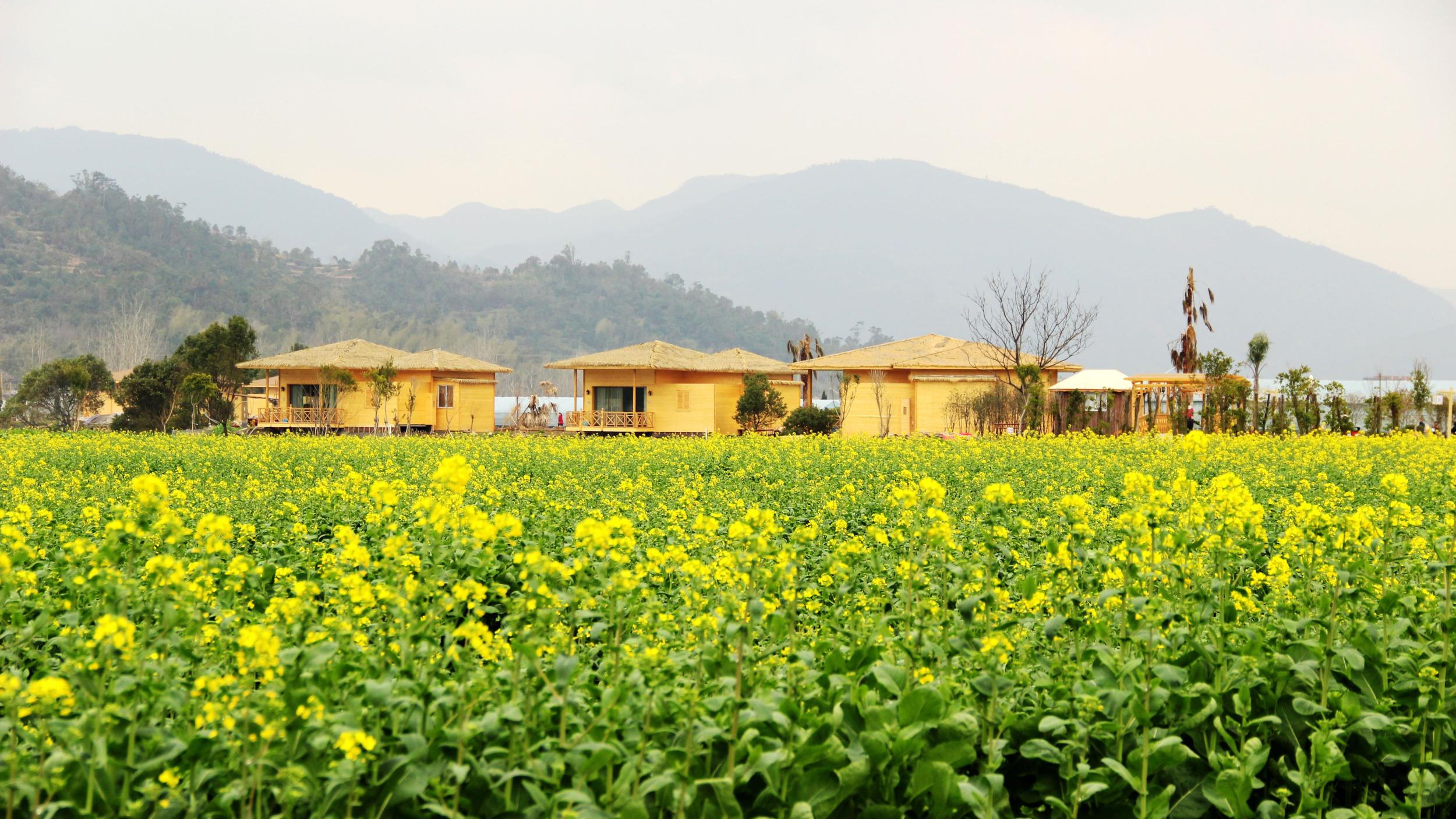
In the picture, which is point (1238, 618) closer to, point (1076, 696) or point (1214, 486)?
point (1214, 486)

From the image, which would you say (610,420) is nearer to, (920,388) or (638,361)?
(638,361)

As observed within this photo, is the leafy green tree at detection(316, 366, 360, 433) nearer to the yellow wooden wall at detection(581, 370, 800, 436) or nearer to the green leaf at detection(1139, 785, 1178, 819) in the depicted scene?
the yellow wooden wall at detection(581, 370, 800, 436)

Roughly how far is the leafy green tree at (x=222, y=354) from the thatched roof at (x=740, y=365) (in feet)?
55.7

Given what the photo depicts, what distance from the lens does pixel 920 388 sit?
108ft

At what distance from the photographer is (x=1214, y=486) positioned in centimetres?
412

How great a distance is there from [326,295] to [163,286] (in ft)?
48.7

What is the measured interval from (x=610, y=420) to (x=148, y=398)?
50.3 feet

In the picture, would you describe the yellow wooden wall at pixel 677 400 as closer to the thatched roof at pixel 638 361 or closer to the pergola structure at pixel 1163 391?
the thatched roof at pixel 638 361

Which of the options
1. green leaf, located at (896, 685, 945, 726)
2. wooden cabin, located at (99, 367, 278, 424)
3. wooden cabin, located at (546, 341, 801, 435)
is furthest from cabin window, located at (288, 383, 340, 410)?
green leaf, located at (896, 685, 945, 726)

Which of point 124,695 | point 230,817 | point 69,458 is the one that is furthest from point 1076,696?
point 69,458

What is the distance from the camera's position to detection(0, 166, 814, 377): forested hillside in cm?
8019

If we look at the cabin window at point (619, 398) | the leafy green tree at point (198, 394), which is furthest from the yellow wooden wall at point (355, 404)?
the cabin window at point (619, 398)

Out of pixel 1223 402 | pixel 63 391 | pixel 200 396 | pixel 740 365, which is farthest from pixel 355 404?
pixel 1223 402

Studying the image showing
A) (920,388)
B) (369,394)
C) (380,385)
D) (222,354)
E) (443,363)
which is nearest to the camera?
(920,388)
